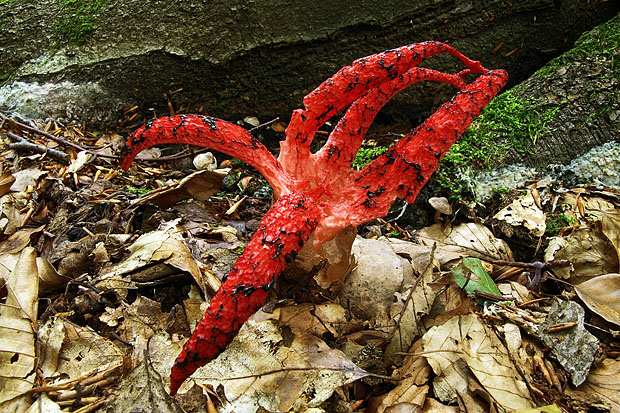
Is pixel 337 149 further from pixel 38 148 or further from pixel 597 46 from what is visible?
pixel 597 46

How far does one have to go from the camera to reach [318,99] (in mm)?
1899

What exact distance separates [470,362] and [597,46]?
304cm

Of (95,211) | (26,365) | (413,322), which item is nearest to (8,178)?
(95,211)

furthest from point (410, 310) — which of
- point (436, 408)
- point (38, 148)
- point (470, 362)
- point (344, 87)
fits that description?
point (38, 148)

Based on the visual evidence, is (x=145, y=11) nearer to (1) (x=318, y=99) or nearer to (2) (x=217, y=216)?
(2) (x=217, y=216)

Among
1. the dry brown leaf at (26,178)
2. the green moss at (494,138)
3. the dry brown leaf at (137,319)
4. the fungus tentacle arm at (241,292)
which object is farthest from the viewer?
the green moss at (494,138)

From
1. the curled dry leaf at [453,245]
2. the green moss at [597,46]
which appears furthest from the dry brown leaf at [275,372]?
the green moss at [597,46]

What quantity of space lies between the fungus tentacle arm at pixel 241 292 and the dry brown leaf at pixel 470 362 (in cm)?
76

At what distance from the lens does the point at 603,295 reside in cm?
212

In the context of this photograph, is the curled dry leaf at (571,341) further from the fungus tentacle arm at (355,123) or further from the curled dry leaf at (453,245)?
the fungus tentacle arm at (355,123)

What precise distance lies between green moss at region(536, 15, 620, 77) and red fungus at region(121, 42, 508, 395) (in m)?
1.80

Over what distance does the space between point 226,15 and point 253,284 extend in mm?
2980

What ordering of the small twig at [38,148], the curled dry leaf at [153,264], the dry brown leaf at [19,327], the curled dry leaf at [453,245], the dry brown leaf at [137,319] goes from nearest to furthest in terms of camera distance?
1. the dry brown leaf at [19,327]
2. the dry brown leaf at [137,319]
3. the curled dry leaf at [153,264]
4. the curled dry leaf at [453,245]
5. the small twig at [38,148]

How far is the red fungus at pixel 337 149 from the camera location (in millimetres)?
1570
